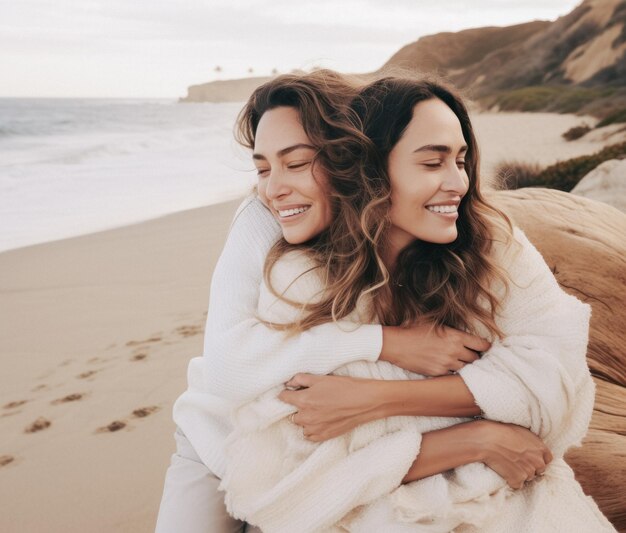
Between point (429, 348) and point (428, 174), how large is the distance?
52 centimetres

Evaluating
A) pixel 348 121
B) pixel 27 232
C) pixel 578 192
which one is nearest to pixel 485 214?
pixel 348 121

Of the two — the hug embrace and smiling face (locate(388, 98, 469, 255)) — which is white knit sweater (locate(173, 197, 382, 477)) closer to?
the hug embrace

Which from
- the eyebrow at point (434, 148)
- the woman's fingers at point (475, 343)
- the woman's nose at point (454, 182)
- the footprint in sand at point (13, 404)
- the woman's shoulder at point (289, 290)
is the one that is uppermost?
the eyebrow at point (434, 148)

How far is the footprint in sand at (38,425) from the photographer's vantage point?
11.8 ft

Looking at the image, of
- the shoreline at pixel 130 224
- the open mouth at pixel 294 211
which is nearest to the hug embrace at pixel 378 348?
the open mouth at pixel 294 211

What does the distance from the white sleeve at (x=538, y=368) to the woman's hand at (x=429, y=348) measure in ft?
0.19

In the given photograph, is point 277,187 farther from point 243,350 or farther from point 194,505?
point 194,505

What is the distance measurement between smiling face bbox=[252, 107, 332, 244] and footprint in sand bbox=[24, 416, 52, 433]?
231cm

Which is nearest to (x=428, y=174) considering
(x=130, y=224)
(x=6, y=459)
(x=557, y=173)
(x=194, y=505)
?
(x=194, y=505)

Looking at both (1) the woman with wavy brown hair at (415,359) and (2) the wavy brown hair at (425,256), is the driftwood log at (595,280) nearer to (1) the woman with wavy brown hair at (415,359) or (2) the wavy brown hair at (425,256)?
(2) the wavy brown hair at (425,256)

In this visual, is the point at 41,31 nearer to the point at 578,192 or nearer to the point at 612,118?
the point at 612,118

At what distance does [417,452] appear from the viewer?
172cm

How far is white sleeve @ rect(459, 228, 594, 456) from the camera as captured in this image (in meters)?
1.80

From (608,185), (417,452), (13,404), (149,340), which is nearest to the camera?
(417,452)
